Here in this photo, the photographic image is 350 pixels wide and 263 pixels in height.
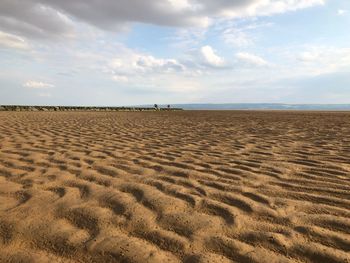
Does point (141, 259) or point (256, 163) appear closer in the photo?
point (141, 259)

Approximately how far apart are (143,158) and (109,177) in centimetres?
124

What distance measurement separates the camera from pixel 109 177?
12.9 feet

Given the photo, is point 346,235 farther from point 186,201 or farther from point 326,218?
point 186,201

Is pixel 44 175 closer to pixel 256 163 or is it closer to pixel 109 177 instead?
pixel 109 177

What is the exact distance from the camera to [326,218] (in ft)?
8.78

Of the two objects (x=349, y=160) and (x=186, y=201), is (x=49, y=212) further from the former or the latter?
(x=349, y=160)

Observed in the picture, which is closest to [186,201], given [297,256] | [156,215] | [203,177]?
[156,215]

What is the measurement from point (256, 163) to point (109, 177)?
2.21 meters

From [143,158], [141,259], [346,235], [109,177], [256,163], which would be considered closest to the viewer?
[141,259]

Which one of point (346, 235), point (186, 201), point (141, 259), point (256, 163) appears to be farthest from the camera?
point (256, 163)

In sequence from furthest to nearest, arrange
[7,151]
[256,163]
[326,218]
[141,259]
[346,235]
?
1. [7,151]
2. [256,163]
3. [326,218]
4. [346,235]
5. [141,259]

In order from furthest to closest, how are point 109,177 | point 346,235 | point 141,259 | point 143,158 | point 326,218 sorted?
point 143,158 → point 109,177 → point 326,218 → point 346,235 → point 141,259

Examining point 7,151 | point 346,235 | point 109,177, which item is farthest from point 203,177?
point 7,151

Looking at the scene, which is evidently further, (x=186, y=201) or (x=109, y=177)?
(x=109, y=177)
